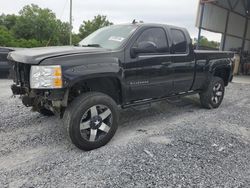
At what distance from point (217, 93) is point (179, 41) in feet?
6.57

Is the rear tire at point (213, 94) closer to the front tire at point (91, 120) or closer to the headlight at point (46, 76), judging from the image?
the front tire at point (91, 120)

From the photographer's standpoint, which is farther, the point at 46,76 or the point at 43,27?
the point at 43,27

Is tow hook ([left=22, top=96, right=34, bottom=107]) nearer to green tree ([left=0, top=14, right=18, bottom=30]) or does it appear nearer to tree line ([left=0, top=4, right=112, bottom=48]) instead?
tree line ([left=0, top=4, right=112, bottom=48])

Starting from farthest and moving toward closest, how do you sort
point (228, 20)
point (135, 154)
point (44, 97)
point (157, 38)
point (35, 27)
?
point (35, 27), point (228, 20), point (157, 38), point (135, 154), point (44, 97)

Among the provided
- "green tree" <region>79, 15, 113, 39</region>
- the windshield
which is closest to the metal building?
the windshield

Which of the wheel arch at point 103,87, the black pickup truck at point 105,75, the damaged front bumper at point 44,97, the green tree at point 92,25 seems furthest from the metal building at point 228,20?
the green tree at point 92,25

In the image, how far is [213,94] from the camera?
5.70m

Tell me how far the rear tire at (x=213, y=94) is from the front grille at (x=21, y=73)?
13.2 ft

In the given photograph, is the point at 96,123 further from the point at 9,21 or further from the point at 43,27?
the point at 9,21

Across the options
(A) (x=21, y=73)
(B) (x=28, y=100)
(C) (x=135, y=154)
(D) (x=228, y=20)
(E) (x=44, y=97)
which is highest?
(D) (x=228, y=20)

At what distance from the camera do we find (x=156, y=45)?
13.7 feet

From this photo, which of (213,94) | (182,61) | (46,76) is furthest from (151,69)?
(213,94)

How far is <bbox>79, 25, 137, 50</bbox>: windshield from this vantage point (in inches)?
151

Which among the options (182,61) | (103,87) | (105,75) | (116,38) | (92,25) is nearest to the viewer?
(105,75)
